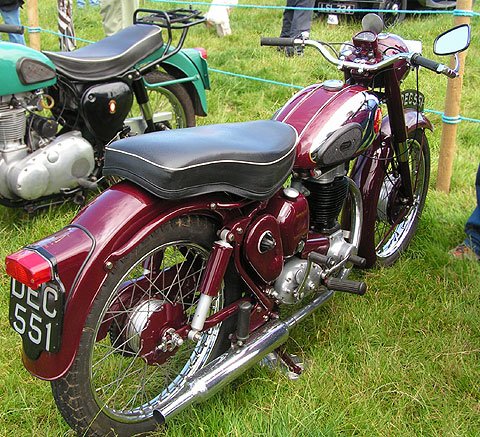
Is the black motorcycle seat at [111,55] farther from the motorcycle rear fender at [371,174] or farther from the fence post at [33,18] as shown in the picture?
the fence post at [33,18]

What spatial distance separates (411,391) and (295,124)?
3.96 feet

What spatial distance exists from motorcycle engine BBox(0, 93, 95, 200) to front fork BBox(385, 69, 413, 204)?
194 centimetres

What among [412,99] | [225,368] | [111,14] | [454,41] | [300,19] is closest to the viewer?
→ [225,368]

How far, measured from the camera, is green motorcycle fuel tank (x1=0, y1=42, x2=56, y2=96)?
10.8ft

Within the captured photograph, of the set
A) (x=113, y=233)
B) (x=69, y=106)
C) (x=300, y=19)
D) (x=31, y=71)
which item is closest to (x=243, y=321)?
(x=113, y=233)

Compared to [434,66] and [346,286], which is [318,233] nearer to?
[346,286]

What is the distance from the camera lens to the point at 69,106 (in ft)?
12.3

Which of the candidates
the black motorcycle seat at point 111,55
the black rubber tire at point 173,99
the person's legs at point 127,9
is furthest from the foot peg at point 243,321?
the person's legs at point 127,9

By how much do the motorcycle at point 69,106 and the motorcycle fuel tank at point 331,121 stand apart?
1.64m

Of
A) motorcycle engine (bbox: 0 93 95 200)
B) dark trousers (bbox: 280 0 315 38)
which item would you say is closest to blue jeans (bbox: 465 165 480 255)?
motorcycle engine (bbox: 0 93 95 200)

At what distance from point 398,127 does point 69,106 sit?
2.11 meters

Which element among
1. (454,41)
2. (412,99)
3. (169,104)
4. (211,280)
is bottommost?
(169,104)

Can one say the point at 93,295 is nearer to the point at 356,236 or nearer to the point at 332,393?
the point at 332,393

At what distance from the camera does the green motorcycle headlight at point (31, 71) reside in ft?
10.9
